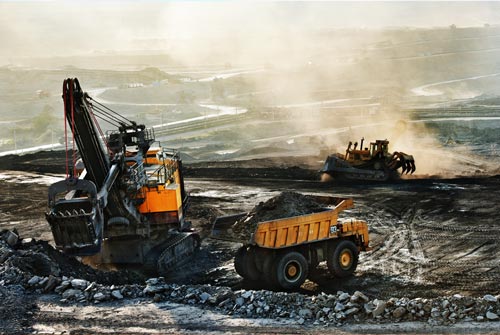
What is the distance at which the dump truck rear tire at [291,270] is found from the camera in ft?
55.9

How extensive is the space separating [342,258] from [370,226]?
624 cm

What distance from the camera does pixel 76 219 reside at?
15406mm

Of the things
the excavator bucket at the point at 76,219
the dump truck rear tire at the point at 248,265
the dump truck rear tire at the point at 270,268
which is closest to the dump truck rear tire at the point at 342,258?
the dump truck rear tire at the point at 270,268

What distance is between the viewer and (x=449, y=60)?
9875 centimetres

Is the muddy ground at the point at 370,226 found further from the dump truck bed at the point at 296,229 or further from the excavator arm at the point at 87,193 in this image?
the excavator arm at the point at 87,193

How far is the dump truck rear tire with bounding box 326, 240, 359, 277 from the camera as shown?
59.4ft

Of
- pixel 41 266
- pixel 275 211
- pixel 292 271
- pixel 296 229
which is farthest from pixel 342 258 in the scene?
pixel 41 266

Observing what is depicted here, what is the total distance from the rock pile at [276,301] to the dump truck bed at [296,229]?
1.69 meters

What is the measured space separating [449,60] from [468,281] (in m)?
84.9

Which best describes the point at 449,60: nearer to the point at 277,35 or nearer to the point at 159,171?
the point at 277,35

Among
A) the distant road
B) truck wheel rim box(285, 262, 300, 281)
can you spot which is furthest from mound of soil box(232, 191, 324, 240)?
the distant road

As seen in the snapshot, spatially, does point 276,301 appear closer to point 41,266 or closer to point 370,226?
point 41,266

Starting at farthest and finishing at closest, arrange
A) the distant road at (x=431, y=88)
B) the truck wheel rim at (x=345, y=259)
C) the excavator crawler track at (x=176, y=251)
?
the distant road at (x=431, y=88) < the excavator crawler track at (x=176, y=251) < the truck wheel rim at (x=345, y=259)

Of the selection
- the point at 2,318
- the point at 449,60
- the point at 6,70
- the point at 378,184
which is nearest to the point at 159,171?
the point at 2,318
